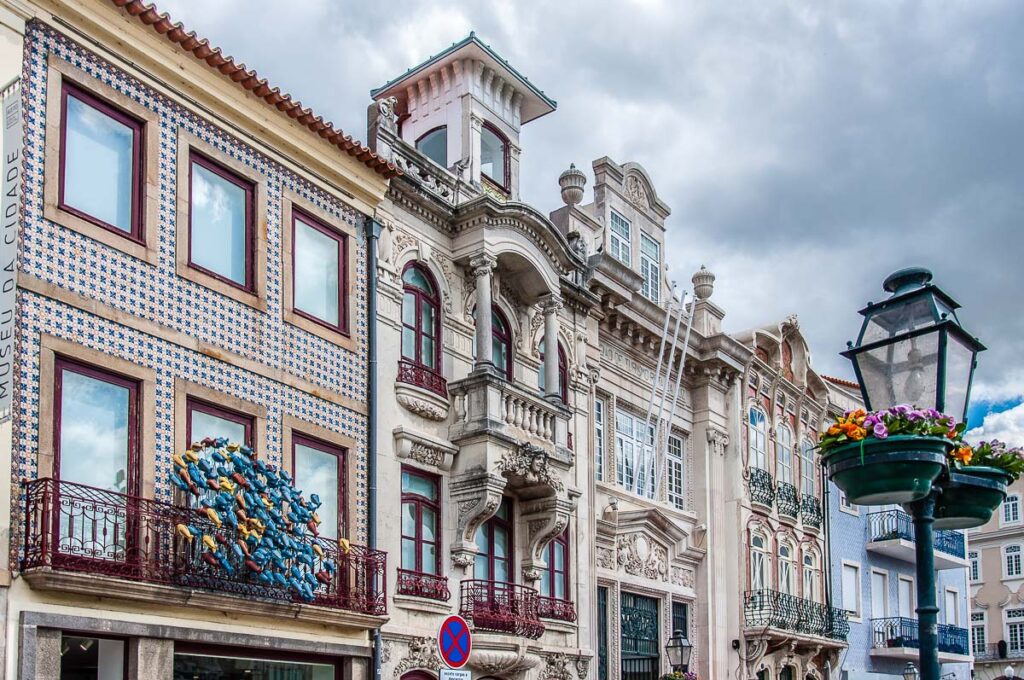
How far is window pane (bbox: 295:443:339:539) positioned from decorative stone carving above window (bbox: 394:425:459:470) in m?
1.09

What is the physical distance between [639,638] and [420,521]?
6.69 metres

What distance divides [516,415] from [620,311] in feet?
15.7

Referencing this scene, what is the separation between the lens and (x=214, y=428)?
589 inches

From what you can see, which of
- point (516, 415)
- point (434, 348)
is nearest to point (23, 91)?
point (434, 348)

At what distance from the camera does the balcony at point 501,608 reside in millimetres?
18172

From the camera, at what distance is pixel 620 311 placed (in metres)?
23.2

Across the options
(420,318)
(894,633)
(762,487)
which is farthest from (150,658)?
(894,633)

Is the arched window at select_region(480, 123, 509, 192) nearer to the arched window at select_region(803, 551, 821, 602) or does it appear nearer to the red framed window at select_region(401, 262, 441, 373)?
the red framed window at select_region(401, 262, 441, 373)

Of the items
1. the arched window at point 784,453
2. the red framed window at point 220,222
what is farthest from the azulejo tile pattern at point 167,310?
the arched window at point 784,453

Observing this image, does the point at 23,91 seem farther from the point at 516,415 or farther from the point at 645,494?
the point at 645,494

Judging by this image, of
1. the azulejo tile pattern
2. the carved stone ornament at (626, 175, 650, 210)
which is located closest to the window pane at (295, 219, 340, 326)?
the azulejo tile pattern

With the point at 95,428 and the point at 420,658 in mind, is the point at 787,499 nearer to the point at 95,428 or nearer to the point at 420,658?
the point at 420,658

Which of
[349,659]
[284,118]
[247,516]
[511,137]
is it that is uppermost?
[511,137]

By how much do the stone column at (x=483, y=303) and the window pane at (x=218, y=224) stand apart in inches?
158
